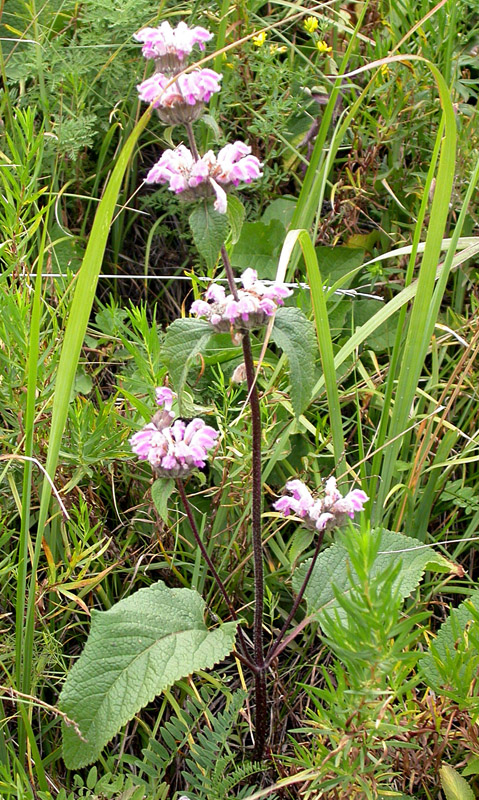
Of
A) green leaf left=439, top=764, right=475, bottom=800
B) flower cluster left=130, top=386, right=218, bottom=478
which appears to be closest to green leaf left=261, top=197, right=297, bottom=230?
flower cluster left=130, top=386, right=218, bottom=478

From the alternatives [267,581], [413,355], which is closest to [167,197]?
[413,355]

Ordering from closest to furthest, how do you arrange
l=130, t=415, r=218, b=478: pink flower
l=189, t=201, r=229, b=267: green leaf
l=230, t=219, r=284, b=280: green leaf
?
l=189, t=201, r=229, b=267: green leaf
l=130, t=415, r=218, b=478: pink flower
l=230, t=219, r=284, b=280: green leaf

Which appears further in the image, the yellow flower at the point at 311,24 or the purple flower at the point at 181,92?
the yellow flower at the point at 311,24

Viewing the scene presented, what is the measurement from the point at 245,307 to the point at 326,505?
36 cm

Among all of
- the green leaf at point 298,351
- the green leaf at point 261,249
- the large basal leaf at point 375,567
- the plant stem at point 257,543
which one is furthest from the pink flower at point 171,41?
the green leaf at point 261,249

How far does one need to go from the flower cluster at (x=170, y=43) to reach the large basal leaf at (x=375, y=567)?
31.7 inches

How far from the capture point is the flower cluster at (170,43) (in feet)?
3.53

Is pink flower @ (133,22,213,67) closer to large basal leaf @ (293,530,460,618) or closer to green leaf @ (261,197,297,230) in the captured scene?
large basal leaf @ (293,530,460,618)

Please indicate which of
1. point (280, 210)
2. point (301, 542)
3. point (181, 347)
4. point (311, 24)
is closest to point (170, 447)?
point (181, 347)

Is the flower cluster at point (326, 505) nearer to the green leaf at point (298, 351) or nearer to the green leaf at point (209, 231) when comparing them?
the green leaf at point (298, 351)

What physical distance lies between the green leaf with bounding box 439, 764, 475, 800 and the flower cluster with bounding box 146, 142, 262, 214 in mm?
934

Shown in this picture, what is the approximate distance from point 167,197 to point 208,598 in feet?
3.51

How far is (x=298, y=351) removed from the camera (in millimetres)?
1129

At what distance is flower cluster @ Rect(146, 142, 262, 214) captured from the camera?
109 cm
